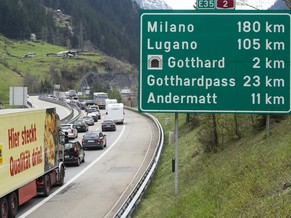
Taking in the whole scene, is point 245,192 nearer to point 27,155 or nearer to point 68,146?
point 27,155

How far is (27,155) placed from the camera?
57.5 feet

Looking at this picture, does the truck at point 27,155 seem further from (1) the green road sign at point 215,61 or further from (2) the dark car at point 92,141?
(2) the dark car at point 92,141

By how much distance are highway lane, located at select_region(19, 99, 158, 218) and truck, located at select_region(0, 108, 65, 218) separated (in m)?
0.73

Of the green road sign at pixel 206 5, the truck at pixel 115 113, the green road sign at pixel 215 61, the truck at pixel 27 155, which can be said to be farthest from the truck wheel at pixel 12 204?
the truck at pixel 115 113

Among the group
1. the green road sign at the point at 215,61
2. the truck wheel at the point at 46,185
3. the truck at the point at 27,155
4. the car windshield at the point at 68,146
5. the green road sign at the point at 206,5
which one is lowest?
the truck wheel at the point at 46,185

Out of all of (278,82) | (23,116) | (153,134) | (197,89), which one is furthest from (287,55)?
(153,134)

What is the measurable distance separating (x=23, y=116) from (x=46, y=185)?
4.25 meters

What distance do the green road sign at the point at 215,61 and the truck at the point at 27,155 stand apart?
15.1ft

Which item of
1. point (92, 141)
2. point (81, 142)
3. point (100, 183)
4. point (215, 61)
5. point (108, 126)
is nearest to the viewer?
point (215, 61)

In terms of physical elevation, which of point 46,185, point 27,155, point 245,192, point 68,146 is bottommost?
point 46,185

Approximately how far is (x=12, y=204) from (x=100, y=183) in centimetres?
826

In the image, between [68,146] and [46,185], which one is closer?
[46,185]

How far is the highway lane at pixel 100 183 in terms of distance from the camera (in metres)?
18.0

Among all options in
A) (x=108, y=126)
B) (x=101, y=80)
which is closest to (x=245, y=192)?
(x=108, y=126)
